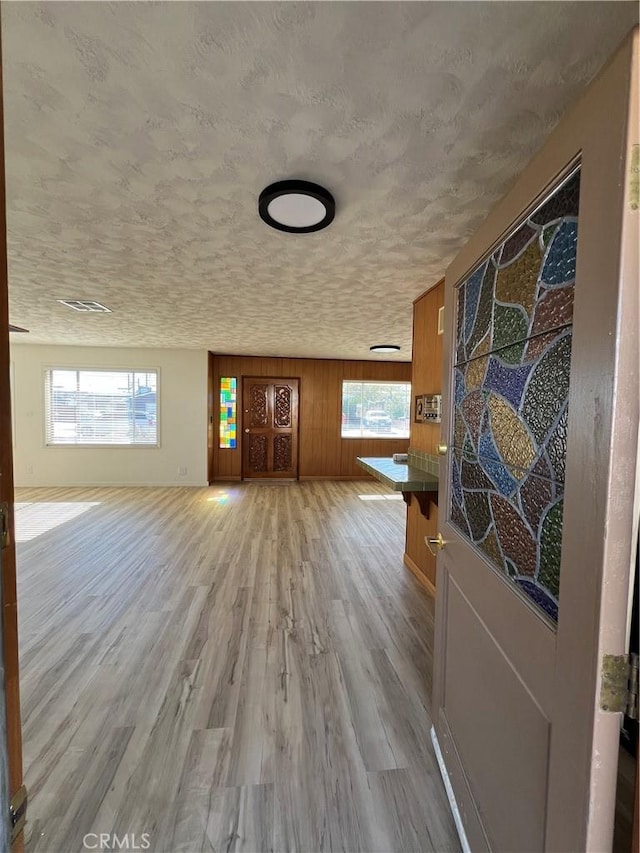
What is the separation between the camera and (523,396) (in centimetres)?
90

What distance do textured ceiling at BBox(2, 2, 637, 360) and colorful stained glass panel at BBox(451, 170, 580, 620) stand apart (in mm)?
496

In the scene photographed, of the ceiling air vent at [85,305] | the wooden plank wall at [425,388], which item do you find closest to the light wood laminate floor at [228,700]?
the wooden plank wall at [425,388]

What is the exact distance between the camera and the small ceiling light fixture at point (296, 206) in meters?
1.51

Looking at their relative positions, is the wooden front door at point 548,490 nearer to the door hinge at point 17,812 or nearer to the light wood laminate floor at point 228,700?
the light wood laminate floor at point 228,700

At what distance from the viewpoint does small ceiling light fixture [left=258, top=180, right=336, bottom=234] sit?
4.96 ft

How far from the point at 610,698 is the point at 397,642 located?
1728 millimetres

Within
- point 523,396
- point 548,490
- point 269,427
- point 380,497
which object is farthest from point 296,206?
point 269,427

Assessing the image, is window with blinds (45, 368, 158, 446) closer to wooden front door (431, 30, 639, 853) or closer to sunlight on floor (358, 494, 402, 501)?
sunlight on floor (358, 494, 402, 501)

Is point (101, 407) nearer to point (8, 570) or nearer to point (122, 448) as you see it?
point (122, 448)

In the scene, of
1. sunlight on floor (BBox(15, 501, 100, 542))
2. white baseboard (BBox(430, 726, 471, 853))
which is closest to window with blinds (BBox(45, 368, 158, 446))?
sunlight on floor (BBox(15, 501, 100, 542))

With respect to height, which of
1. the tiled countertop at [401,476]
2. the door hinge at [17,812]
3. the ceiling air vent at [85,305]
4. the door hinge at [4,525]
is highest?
the ceiling air vent at [85,305]

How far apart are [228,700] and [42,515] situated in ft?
14.0

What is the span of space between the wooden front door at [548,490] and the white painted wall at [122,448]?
18.3 ft

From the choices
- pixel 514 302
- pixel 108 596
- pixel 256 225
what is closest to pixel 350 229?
pixel 256 225
